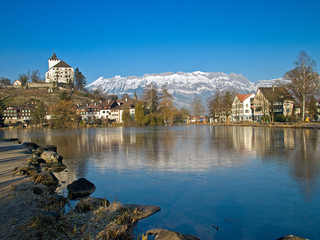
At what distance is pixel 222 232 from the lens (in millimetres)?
7031

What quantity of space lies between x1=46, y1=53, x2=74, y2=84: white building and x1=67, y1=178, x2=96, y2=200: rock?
16102cm

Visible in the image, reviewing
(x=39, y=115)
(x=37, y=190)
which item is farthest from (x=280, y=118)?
(x=39, y=115)

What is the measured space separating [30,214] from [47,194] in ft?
7.28

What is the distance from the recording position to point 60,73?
165000 mm

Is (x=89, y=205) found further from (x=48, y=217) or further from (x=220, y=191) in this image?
(x=220, y=191)

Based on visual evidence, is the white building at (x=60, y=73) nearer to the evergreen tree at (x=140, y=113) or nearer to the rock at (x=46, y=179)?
the evergreen tree at (x=140, y=113)

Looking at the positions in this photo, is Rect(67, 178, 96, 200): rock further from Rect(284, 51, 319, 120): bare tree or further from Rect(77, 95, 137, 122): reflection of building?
Rect(77, 95, 137, 122): reflection of building

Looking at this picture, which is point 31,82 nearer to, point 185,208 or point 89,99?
point 89,99

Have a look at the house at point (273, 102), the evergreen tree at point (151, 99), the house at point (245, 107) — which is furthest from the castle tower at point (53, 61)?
the house at point (273, 102)

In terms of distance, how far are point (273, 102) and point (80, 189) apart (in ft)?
237

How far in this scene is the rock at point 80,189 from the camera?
10.1 metres

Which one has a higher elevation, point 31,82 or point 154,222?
point 31,82

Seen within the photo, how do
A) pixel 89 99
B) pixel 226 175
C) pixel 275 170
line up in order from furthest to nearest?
pixel 89 99, pixel 275 170, pixel 226 175

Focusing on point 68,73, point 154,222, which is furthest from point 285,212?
point 68,73
